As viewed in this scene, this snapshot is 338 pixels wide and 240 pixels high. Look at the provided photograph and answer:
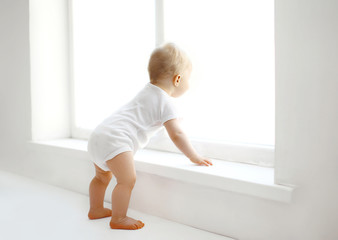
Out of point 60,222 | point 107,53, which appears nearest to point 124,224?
point 60,222

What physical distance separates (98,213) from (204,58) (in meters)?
0.69

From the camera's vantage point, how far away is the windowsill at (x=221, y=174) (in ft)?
3.18

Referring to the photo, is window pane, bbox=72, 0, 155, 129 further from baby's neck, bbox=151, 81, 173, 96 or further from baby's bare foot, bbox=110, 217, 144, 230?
baby's bare foot, bbox=110, 217, 144, 230

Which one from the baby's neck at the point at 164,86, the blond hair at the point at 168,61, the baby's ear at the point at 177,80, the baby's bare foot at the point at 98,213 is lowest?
the baby's bare foot at the point at 98,213

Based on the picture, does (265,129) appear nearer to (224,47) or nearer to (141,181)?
(224,47)

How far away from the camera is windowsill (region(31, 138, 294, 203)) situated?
0.97 metres

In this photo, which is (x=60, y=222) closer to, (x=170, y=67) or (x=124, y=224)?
(x=124, y=224)

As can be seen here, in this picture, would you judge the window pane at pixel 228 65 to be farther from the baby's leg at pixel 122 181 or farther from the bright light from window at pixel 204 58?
the baby's leg at pixel 122 181

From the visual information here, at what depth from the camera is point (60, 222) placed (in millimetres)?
1239

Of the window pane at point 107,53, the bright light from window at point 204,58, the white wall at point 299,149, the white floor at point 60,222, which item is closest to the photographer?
the white wall at point 299,149

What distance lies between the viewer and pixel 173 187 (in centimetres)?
123

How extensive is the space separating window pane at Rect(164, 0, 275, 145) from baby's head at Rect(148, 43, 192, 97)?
0.17 metres

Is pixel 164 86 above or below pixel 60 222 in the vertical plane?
above

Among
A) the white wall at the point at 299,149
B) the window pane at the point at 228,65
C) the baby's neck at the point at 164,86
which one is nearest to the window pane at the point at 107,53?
the window pane at the point at 228,65
